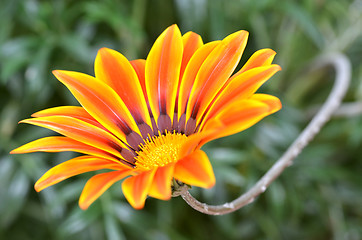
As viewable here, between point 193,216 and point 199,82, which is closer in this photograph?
point 199,82

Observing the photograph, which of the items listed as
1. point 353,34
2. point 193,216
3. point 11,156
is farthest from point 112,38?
point 353,34

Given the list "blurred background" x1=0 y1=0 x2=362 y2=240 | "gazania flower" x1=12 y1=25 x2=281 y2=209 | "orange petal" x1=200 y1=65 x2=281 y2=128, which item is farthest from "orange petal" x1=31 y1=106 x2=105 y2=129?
"blurred background" x1=0 y1=0 x2=362 y2=240

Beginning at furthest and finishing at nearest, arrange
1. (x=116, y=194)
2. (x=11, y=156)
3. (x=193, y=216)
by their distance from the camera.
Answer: (x=193, y=216) < (x=11, y=156) < (x=116, y=194)

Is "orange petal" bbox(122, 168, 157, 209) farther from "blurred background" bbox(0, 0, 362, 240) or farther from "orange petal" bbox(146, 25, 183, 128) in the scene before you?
"blurred background" bbox(0, 0, 362, 240)

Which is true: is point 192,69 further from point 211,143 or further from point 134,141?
point 211,143

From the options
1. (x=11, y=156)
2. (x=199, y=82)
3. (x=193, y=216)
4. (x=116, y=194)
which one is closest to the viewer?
(x=199, y=82)

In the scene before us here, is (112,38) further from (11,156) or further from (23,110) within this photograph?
(11,156)
